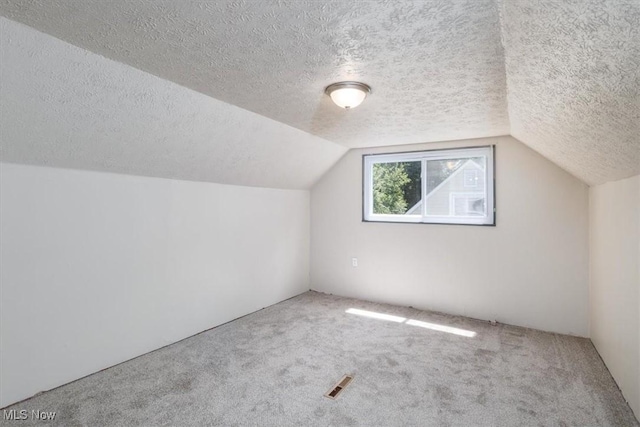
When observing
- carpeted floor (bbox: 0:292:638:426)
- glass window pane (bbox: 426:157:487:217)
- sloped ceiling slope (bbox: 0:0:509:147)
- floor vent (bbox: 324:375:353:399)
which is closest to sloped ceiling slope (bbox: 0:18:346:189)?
sloped ceiling slope (bbox: 0:0:509:147)

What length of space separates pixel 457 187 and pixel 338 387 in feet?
8.48

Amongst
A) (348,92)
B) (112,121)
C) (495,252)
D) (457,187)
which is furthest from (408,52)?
(495,252)

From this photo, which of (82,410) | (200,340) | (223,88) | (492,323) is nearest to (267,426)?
(82,410)

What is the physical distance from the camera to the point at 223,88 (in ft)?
7.30

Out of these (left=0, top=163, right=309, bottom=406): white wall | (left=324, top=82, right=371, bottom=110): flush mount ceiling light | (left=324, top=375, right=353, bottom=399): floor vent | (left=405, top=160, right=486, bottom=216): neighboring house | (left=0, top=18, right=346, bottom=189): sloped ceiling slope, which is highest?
(left=324, top=82, right=371, bottom=110): flush mount ceiling light

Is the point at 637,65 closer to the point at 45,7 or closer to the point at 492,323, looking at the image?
the point at 45,7

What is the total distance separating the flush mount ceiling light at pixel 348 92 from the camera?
2139 mm

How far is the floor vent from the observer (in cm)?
226

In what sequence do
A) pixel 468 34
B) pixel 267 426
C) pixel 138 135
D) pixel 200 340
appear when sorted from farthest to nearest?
pixel 200 340
pixel 138 135
pixel 267 426
pixel 468 34

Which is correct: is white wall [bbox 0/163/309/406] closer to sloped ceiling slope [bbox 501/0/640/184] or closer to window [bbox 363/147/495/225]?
window [bbox 363/147/495/225]

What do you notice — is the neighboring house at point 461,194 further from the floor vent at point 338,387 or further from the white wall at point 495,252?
the floor vent at point 338,387

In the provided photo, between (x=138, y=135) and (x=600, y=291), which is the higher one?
(x=138, y=135)

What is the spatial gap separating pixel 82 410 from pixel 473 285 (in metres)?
3.55

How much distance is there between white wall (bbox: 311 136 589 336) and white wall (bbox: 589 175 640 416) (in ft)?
0.79
